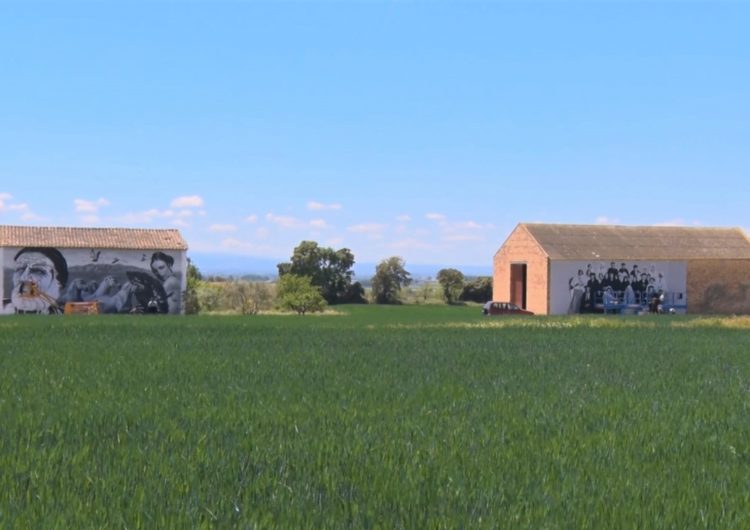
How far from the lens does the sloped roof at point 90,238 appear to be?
49188 mm

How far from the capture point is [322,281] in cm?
7156

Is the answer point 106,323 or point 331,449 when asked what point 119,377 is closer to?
point 331,449

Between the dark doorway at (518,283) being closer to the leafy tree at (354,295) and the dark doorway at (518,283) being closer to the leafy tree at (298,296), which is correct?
the leafy tree at (298,296)

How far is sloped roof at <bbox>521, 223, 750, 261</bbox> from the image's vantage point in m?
55.8

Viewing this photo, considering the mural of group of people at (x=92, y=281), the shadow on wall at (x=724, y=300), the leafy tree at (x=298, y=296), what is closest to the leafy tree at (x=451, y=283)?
the leafy tree at (x=298, y=296)

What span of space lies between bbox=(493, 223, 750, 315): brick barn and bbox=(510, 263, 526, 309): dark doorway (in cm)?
7

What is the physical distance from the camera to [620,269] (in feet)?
184

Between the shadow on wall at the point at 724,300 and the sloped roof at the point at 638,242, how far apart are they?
81.1 inches

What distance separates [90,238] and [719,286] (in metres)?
40.2

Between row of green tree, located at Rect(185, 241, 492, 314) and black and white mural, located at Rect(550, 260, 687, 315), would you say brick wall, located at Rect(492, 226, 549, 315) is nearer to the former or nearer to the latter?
black and white mural, located at Rect(550, 260, 687, 315)

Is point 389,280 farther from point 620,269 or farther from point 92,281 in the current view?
point 92,281

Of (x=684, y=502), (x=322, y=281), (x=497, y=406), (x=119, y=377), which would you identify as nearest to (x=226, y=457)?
(x=684, y=502)

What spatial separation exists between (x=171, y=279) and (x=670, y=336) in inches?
1202

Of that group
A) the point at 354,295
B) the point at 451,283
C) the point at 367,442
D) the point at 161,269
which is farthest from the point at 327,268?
the point at 367,442
